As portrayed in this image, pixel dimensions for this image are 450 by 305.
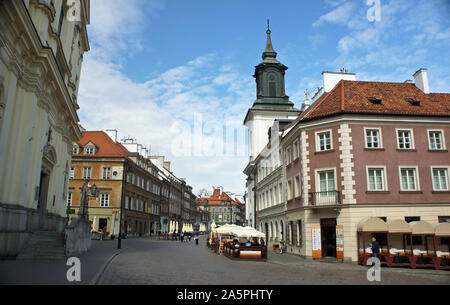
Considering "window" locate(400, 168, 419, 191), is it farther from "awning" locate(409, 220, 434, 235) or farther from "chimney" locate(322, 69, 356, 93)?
"chimney" locate(322, 69, 356, 93)

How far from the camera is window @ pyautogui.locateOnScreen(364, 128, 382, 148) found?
2345 centimetres

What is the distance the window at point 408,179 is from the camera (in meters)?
22.9

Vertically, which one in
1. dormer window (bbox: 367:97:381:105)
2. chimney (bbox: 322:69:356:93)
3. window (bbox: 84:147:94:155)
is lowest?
dormer window (bbox: 367:97:381:105)

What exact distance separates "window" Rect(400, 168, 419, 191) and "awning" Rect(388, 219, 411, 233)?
3.26 metres

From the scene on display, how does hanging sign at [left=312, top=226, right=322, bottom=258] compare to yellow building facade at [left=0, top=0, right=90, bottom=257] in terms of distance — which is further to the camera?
hanging sign at [left=312, top=226, right=322, bottom=258]

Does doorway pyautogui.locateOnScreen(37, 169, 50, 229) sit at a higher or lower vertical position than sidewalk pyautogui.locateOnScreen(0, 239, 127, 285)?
higher

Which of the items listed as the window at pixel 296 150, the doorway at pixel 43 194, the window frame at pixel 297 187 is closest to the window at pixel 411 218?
the window frame at pixel 297 187

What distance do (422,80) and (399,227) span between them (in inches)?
588

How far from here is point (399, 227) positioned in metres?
20.2

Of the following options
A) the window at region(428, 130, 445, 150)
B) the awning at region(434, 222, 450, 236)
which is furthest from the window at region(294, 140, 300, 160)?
the awning at region(434, 222, 450, 236)

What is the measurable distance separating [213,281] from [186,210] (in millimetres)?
94798

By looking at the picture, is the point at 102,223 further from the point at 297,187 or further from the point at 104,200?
the point at 297,187

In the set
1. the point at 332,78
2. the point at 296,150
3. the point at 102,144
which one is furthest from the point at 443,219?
the point at 102,144

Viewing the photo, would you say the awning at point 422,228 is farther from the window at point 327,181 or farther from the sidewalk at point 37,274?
the sidewalk at point 37,274
